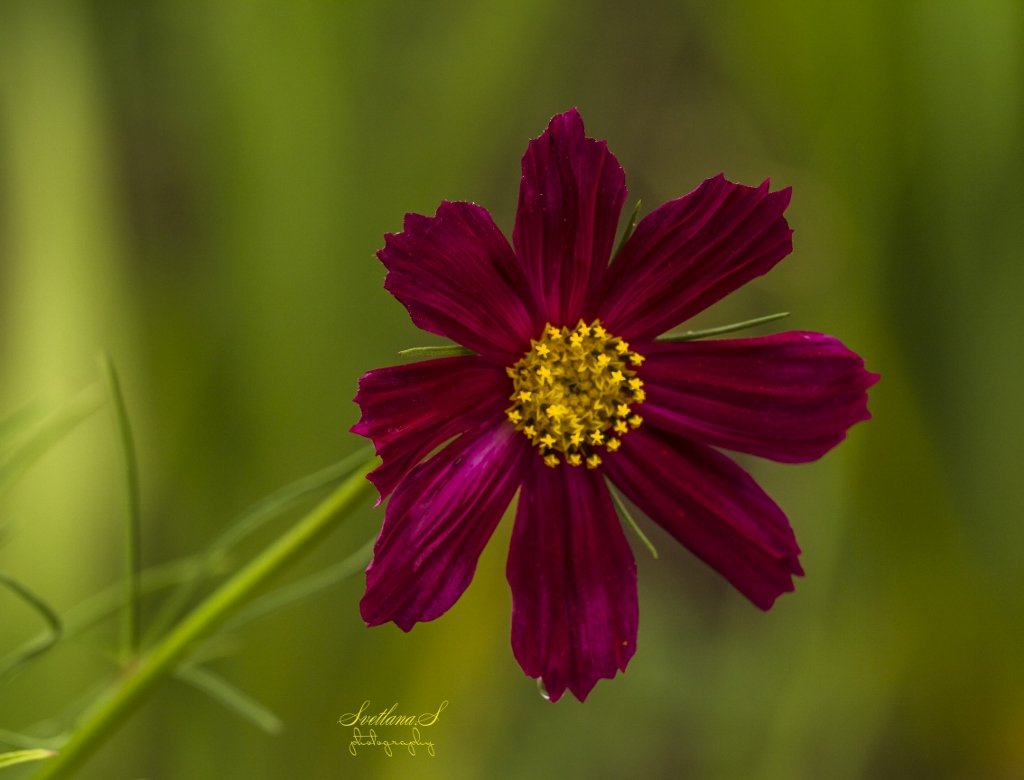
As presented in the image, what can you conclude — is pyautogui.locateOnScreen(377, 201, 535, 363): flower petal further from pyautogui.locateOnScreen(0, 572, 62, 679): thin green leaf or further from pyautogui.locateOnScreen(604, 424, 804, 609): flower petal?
pyautogui.locateOnScreen(0, 572, 62, 679): thin green leaf

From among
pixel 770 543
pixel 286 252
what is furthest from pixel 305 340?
pixel 770 543

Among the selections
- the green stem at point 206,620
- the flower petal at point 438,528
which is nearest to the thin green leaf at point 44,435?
the green stem at point 206,620

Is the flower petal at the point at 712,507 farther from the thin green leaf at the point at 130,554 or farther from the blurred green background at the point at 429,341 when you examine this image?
the blurred green background at the point at 429,341

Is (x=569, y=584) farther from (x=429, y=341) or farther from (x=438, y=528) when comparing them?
(x=429, y=341)

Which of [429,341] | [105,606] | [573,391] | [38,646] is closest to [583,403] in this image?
[573,391]

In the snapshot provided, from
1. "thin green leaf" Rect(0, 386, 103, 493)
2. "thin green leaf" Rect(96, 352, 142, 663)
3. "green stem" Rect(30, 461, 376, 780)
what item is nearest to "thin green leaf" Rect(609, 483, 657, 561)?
"green stem" Rect(30, 461, 376, 780)
